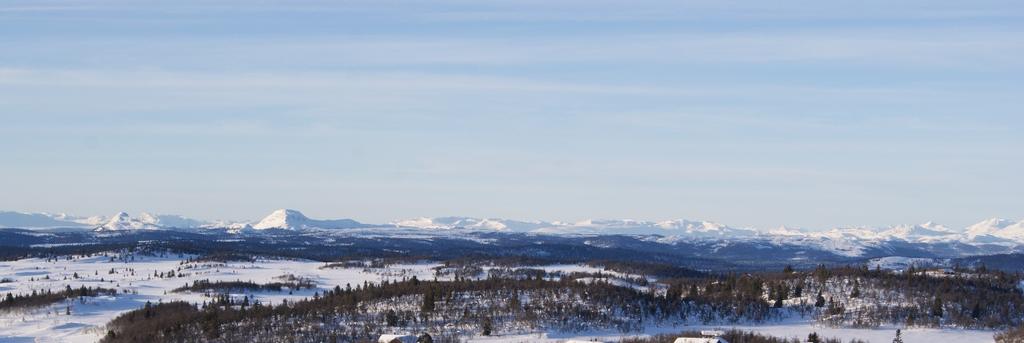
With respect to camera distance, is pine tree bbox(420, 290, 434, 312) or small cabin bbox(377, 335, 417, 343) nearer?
small cabin bbox(377, 335, 417, 343)

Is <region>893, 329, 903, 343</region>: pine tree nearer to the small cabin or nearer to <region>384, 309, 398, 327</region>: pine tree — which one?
the small cabin

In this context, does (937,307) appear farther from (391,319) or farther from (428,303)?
(391,319)

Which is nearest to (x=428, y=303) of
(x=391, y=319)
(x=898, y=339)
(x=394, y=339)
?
(x=391, y=319)

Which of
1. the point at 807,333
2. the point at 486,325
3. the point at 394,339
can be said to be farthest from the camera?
the point at 807,333

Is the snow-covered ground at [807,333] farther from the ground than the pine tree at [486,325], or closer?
closer

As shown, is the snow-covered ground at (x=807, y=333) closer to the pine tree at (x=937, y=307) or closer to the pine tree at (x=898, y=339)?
the pine tree at (x=898, y=339)

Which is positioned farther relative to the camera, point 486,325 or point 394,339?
point 486,325

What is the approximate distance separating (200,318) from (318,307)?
17.4 m

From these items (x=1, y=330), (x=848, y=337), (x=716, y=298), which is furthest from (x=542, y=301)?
(x=1, y=330)

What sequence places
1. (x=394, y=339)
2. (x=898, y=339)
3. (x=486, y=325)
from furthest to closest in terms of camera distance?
1. (x=486, y=325)
2. (x=898, y=339)
3. (x=394, y=339)

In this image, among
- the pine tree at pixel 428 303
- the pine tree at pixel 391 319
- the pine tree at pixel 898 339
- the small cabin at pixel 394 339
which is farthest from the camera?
the pine tree at pixel 428 303

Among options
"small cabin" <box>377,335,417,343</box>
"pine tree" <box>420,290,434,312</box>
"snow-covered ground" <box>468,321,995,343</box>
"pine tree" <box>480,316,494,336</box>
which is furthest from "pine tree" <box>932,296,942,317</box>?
"small cabin" <box>377,335,417,343</box>

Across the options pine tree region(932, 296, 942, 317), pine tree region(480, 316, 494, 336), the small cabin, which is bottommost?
the small cabin

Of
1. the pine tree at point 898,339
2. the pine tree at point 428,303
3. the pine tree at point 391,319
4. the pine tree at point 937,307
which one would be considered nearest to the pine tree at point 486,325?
the pine tree at point 391,319
